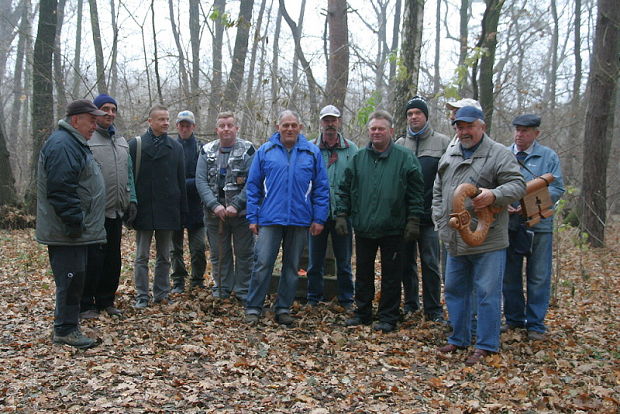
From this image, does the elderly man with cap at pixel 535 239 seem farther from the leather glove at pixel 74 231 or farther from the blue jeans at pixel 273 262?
the leather glove at pixel 74 231

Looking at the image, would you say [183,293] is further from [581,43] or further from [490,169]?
[581,43]

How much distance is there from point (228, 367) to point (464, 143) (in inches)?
115

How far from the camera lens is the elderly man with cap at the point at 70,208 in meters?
4.95

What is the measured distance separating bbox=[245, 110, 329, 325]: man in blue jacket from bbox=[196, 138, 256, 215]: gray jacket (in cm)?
53

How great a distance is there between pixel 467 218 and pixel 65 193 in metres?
3.48

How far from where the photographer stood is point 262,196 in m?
6.28

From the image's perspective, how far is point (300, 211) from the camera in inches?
241

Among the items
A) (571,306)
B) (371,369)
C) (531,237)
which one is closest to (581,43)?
→ (571,306)

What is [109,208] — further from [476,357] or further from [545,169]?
[545,169]

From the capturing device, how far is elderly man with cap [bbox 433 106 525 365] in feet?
16.5

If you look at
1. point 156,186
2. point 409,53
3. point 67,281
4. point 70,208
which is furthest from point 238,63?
point 67,281

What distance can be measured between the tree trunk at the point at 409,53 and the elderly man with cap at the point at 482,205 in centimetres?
298

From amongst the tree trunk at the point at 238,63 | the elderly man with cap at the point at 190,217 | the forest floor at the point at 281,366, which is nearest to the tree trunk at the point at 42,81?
the tree trunk at the point at 238,63

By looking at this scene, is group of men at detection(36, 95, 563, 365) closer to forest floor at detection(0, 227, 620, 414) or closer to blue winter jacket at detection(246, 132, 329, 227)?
blue winter jacket at detection(246, 132, 329, 227)
